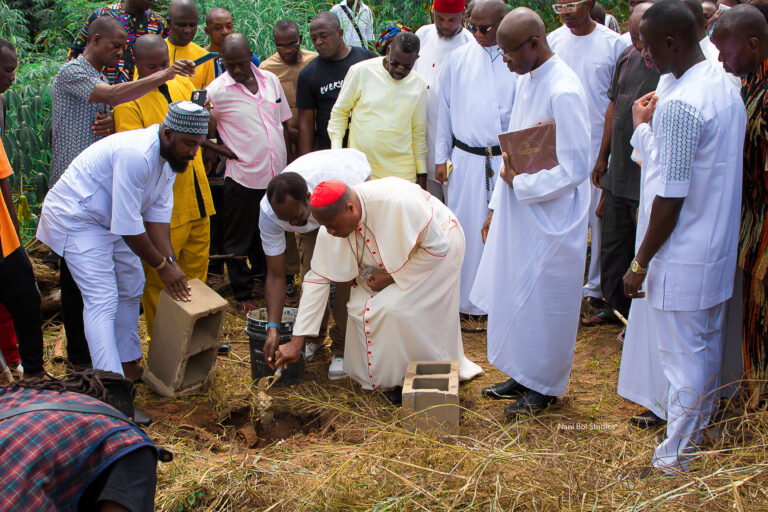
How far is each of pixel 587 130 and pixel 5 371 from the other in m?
3.68

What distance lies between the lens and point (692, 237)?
10.3 ft

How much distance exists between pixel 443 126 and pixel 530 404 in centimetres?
248

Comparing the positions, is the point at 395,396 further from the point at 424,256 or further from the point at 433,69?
the point at 433,69

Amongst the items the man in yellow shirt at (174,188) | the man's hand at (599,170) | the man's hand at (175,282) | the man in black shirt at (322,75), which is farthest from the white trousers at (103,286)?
the man's hand at (599,170)

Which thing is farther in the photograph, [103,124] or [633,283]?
[103,124]

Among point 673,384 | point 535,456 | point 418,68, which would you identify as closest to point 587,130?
point 673,384

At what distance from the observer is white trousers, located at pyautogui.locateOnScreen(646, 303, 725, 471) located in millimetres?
3230

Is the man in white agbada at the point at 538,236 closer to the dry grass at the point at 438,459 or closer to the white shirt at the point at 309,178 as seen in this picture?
the dry grass at the point at 438,459

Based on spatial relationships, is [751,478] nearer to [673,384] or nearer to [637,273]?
[673,384]

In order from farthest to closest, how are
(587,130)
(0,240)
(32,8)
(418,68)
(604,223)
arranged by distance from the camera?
(32,8)
(418,68)
(604,223)
(0,240)
(587,130)

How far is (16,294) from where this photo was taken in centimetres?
439

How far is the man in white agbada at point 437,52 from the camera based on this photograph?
5.95m

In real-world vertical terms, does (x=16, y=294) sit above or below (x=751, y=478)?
above

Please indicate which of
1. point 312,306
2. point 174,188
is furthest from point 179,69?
point 312,306
